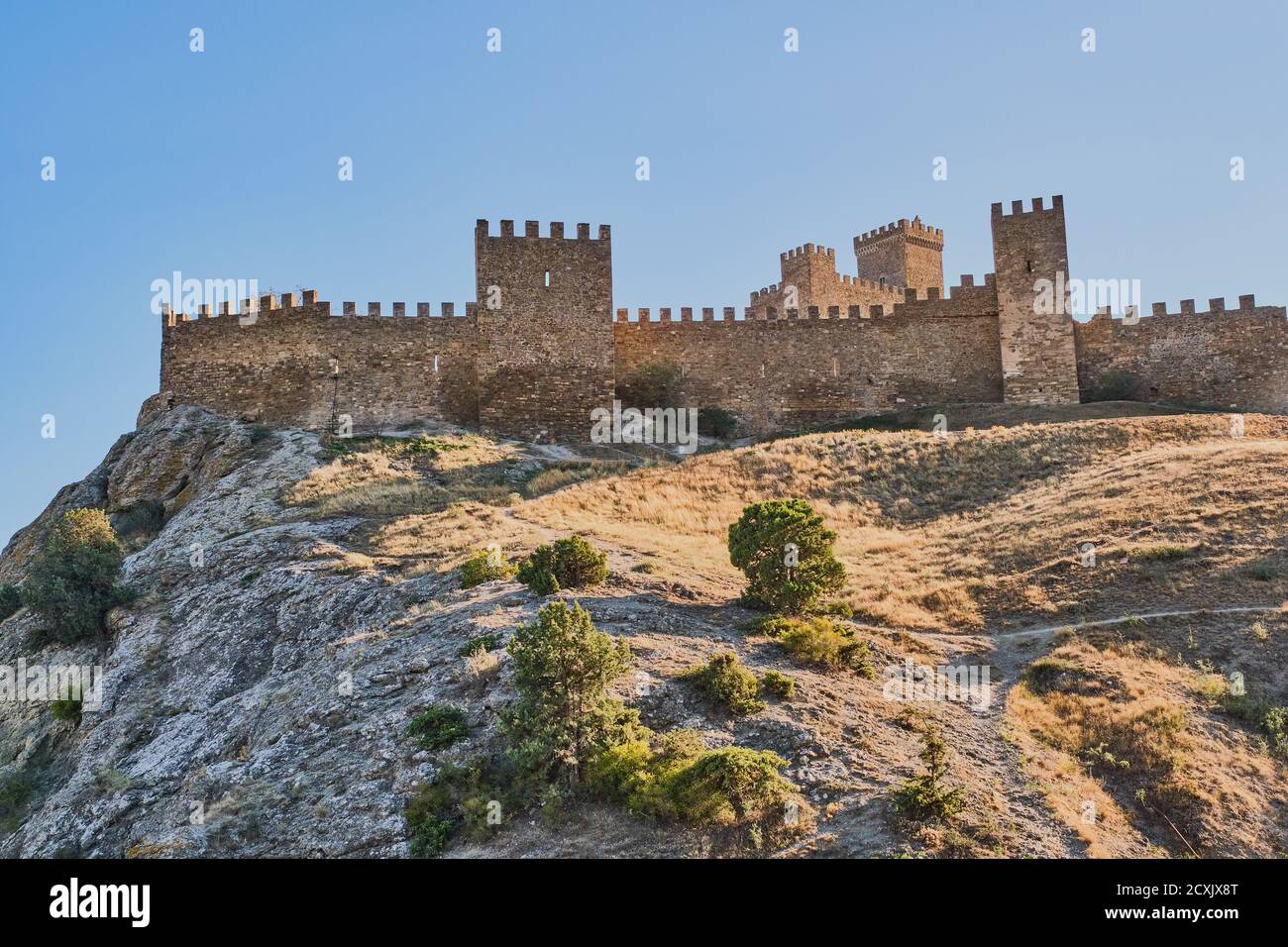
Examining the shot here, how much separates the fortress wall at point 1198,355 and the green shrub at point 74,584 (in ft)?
99.6

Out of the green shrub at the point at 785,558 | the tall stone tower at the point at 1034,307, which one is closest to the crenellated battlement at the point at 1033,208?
the tall stone tower at the point at 1034,307

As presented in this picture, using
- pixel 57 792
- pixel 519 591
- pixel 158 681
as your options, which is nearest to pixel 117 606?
pixel 158 681

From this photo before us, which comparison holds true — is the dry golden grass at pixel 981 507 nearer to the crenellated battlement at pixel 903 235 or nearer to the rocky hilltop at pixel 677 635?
the rocky hilltop at pixel 677 635

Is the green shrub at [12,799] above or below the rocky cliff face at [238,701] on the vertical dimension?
below

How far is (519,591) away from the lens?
1955 cm

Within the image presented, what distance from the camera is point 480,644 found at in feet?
55.0

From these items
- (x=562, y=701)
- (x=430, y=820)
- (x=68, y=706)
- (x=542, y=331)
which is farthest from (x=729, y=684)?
(x=542, y=331)

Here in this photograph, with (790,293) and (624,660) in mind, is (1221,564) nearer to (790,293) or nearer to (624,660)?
(624,660)

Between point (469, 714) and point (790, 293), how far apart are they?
136ft

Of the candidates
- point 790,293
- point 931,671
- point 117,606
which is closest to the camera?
point 931,671

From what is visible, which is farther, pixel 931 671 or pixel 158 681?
pixel 158 681

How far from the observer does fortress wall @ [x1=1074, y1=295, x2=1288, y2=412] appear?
39.4 meters

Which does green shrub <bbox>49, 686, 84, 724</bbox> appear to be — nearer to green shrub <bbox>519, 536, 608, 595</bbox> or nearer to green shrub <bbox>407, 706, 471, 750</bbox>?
green shrub <bbox>519, 536, 608, 595</bbox>

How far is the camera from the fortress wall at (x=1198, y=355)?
129ft
